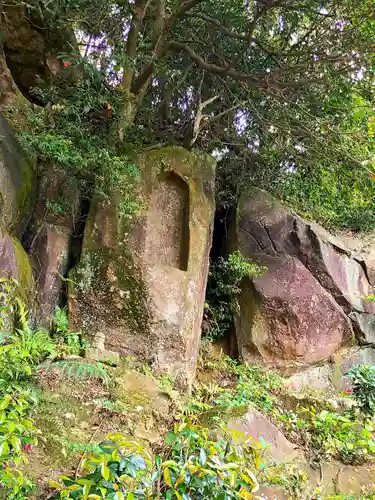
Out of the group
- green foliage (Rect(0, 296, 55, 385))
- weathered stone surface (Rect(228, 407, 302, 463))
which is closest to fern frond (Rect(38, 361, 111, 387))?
green foliage (Rect(0, 296, 55, 385))

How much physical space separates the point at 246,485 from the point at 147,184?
17.4 feet

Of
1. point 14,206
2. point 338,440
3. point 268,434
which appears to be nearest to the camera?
point 268,434

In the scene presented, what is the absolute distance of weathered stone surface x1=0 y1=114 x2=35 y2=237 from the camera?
5473mm

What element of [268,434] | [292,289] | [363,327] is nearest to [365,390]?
[268,434]

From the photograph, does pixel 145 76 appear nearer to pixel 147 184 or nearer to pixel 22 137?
pixel 147 184

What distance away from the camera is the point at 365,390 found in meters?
6.31

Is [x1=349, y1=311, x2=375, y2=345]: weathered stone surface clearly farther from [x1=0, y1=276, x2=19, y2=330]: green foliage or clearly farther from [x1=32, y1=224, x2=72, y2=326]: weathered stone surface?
[x1=0, y1=276, x2=19, y2=330]: green foliage

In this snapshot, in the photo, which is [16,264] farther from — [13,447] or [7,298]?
[13,447]

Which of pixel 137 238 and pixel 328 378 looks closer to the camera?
pixel 137 238

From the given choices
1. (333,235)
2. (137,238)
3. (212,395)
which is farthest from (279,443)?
(333,235)

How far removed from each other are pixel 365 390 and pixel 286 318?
196 centimetres

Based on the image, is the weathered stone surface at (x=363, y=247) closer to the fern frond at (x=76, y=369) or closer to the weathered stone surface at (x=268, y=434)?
the weathered stone surface at (x=268, y=434)

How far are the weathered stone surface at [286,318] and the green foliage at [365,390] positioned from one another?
5.15ft

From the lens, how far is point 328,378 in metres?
8.10
